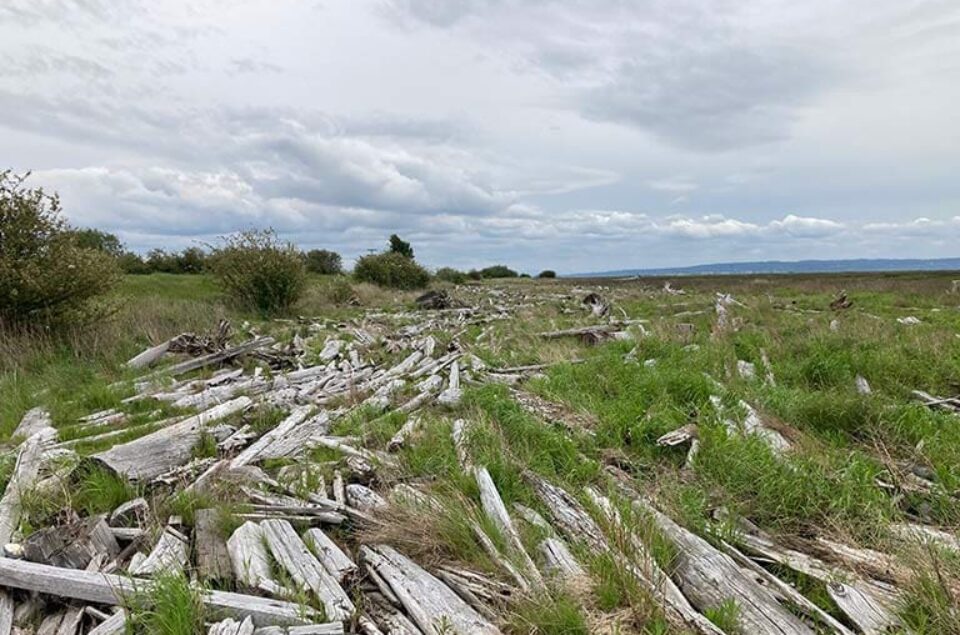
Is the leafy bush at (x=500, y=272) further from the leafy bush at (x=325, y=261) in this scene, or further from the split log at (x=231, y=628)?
the split log at (x=231, y=628)

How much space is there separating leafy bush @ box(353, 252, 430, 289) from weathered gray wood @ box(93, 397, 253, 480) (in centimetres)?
2937

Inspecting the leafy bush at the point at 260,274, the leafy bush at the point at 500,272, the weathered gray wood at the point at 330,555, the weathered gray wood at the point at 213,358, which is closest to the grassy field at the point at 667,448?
the weathered gray wood at the point at 330,555

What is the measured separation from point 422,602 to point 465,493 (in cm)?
135

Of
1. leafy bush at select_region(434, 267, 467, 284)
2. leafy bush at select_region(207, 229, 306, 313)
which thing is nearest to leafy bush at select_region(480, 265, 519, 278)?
leafy bush at select_region(434, 267, 467, 284)

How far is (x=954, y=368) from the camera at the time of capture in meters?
7.73

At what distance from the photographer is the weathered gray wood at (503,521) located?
10.7ft

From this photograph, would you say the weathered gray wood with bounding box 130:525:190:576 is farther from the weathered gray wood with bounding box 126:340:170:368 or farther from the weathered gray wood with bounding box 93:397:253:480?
the weathered gray wood with bounding box 126:340:170:368

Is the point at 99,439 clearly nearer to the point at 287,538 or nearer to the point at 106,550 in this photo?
the point at 106,550

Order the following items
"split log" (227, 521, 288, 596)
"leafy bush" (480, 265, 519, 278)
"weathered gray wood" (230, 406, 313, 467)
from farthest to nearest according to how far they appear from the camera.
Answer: "leafy bush" (480, 265, 519, 278), "weathered gray wood" (230, 406, 313, 467), "split log" (227, 521, 288, 596)

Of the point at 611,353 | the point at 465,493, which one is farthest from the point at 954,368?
the point at 465,493

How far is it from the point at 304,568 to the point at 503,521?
1.43 metres

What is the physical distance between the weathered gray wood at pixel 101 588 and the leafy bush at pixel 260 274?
55.2ft

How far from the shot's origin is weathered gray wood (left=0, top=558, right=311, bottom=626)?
2960 millimetres

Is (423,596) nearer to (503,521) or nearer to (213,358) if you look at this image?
(503,521)
